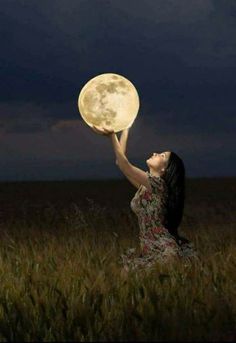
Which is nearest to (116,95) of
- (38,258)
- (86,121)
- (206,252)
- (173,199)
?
(86,121)

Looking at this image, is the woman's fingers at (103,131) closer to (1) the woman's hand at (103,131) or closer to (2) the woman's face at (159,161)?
(1) the woman's hand at (103,131)

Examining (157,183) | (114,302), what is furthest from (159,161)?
(114,302)

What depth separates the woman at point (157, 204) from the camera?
616 cm

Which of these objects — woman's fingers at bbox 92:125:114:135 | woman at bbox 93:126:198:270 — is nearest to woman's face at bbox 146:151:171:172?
woman at bbox 93:126:198:270

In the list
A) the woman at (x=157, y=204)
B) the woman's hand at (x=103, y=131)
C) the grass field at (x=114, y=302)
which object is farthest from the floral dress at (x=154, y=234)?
the woman's hand at (x=103, y=131)

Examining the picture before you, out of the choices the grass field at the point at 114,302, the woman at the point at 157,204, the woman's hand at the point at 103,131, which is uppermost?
the woman's hand at the point at 103,131

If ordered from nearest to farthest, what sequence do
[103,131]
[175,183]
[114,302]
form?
[114,302]
[103,131]
[175,183]

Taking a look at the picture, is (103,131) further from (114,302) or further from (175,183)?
(114,302)

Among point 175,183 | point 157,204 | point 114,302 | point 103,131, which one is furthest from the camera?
point 157,204

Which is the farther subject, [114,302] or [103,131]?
[103,131]

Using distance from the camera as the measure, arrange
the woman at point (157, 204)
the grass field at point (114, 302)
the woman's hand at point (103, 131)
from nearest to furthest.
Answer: the grass field at point (114, 302) → the woman's hand at point (103, 131) → the woman at point (157, 204)

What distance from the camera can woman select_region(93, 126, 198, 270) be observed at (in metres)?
6.16

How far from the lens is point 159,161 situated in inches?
245

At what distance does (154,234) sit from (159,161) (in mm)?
627
